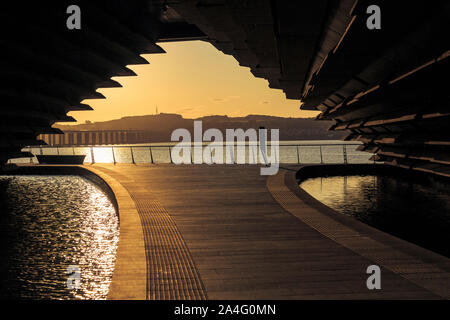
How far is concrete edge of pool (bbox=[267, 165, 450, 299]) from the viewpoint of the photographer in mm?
4656

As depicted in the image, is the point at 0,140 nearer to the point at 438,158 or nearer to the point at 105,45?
the point at 105,45

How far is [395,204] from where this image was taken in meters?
13.1

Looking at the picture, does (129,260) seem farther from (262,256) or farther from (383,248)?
(383,248)

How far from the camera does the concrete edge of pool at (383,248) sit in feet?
15.3

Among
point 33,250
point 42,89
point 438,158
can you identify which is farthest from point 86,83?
point 438,158

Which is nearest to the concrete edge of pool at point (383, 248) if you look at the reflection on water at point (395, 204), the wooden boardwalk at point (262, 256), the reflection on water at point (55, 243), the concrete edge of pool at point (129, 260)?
the wooden boardwalk at point (262, 256)

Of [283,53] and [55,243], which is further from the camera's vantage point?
[283,53]

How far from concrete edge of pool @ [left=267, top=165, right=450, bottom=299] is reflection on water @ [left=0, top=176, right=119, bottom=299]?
3.79m

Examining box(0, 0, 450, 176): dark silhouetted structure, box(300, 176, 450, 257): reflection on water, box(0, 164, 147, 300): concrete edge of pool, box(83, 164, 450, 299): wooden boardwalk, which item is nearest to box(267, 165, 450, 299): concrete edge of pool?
box(83, 164, 450, 299): wooden boardwalk

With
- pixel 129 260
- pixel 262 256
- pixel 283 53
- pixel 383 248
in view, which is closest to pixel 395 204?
pixel 283 53

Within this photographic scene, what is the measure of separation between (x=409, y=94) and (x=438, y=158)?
3311 millimetres

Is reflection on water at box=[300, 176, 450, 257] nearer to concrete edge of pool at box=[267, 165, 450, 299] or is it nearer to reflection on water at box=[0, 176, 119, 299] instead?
concrete edge of pool at box=[267, 165, 450, 299]

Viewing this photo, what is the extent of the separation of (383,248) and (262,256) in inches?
71.8

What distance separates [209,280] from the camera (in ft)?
15.5
